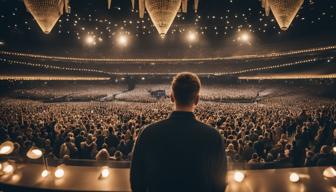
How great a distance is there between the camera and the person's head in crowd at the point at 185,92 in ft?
6.01

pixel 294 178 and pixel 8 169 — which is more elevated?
pixel 8 169

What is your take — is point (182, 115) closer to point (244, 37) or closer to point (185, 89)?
point (185, 89)

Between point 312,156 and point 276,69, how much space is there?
34.3 metres

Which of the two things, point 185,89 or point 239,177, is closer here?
point 185,89

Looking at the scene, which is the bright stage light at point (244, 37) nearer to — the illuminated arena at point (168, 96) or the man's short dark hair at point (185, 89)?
the illuminated arena at point (168, 96)

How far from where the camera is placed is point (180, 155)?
173 centimetres

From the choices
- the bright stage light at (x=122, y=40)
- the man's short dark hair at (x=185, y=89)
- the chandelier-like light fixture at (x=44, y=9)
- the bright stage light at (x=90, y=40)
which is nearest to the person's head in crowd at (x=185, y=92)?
the man's short dark hair at (x=185, y=89)

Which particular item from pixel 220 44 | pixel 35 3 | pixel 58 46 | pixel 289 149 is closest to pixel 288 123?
pixel 289 149

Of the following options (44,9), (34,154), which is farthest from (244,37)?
(34,154)

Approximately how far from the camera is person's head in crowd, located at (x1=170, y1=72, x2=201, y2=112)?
1.83 meters

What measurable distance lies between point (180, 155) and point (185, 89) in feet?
1.43

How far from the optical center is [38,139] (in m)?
7.19

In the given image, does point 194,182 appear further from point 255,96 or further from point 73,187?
point 255,96

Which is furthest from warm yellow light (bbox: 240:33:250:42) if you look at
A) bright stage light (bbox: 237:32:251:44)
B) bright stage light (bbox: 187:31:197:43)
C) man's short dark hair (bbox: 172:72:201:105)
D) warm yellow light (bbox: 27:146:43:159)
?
man's short dark hair (bbox: 172:72:201:105)
